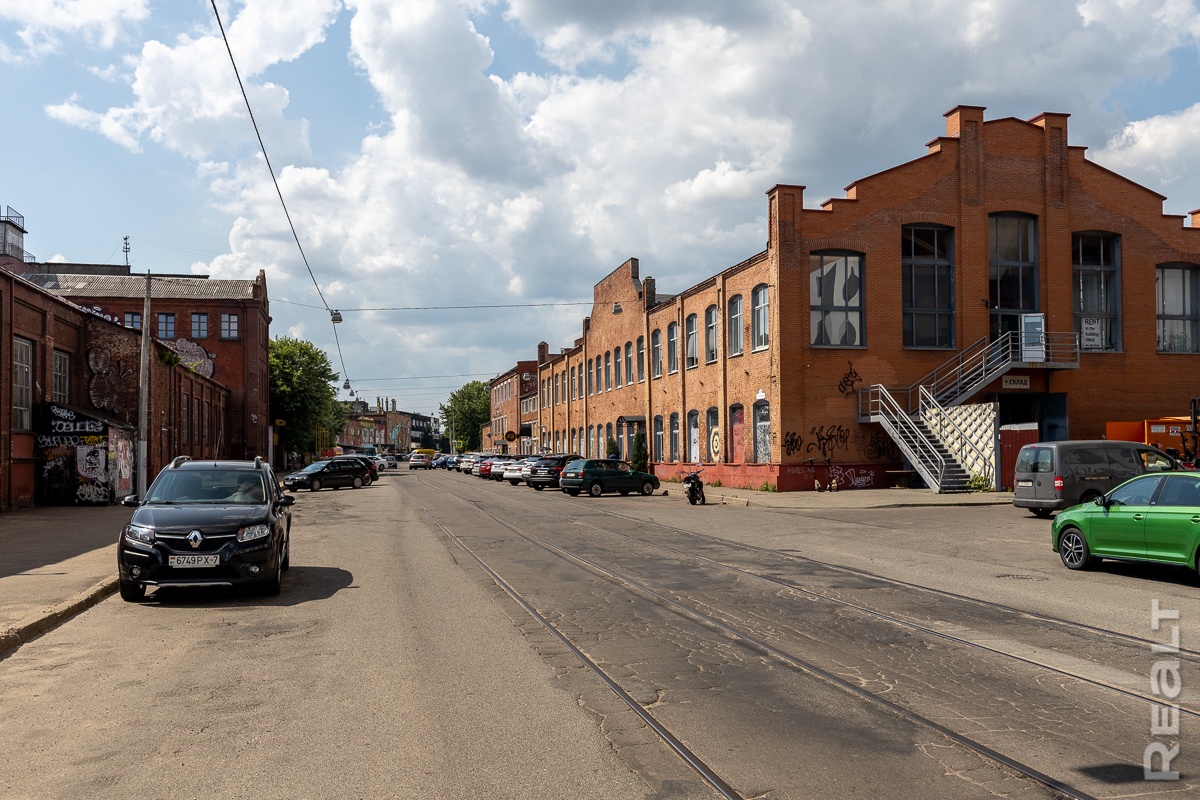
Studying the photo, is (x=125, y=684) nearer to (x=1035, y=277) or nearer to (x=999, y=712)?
(x=999, y=712)

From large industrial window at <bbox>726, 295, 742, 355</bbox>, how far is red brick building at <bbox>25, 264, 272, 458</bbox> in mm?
36309

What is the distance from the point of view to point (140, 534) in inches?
408

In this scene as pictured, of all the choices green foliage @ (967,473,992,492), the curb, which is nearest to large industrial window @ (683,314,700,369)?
green foliage @ (967,473,992,492)

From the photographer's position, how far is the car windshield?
38.0 ft

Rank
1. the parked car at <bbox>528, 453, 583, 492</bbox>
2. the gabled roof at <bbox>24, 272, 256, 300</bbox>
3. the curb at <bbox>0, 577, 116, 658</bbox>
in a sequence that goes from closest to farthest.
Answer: the curb at <bbox>0, 577, 116, 658</bbox>
the parked car at <bbox>528, 453, 583, 492</bbox>
the gabled roof at <bbox>24, 272, 256, 300</bbox>

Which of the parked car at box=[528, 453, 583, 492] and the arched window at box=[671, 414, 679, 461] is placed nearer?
the parked car at box=[528, 453, 583, 492]

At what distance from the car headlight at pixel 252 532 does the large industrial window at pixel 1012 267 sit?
102 feet

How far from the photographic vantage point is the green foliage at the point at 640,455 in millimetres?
47469

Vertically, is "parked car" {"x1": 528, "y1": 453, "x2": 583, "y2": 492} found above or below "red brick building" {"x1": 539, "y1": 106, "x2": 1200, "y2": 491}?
below

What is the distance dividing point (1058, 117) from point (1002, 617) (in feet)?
105

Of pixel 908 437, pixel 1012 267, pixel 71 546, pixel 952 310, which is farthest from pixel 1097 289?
pixel 71 546

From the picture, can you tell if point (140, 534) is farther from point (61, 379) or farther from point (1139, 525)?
point (61, 379)

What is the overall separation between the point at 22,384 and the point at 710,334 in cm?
2507

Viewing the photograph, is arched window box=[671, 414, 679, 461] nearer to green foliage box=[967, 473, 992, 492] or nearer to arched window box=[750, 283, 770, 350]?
arched window box=[750, 283, 770, 350]
